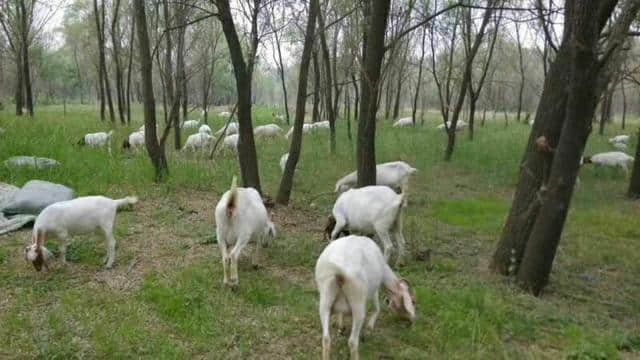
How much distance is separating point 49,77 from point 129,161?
48.5 meters

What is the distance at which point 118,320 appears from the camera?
17.0ft

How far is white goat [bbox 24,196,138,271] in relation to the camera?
6.31 meters

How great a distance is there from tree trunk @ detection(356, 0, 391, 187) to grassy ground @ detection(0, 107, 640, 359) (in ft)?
3.76

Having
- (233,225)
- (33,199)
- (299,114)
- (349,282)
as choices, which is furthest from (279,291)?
(299,114)

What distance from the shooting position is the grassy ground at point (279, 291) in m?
4.90

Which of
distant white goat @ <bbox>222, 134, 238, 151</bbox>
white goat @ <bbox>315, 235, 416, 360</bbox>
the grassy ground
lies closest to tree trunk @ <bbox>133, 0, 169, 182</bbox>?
the grassy ground

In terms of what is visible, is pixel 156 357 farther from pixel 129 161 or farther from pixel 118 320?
pixel 129 161

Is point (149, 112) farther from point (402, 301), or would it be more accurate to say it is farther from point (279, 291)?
point (402, 301)

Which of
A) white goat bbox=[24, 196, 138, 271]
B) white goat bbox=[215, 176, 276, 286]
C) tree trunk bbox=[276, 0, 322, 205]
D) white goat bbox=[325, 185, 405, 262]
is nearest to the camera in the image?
white goat bbox=[215, 176, 276, 286]

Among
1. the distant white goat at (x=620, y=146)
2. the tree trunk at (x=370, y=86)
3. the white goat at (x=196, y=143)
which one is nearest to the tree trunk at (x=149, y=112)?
the tree trunk at (x=370, y=86)

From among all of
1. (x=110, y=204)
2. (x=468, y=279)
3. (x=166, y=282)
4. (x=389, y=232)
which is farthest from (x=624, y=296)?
(x=110, y=204)

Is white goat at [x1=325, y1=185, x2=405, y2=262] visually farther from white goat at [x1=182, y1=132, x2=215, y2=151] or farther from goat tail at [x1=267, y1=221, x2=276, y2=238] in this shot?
white goat at [x1=182, y1=132, x2=215, y2=151]

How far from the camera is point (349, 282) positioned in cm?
432

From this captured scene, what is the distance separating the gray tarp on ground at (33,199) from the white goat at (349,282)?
535 centimetres
